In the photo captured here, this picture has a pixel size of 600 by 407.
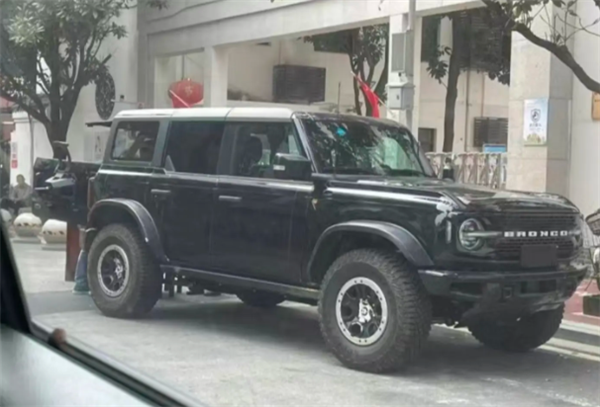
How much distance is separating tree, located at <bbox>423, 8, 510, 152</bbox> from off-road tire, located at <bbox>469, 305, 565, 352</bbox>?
113 inches

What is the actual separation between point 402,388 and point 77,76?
3346mm

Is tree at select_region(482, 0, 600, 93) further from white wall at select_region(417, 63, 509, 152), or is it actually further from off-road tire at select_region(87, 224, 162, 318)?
off-road tire at select_region(87, 224, 162, 318)

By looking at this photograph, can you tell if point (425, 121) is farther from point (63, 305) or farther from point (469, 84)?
point (63, 305)

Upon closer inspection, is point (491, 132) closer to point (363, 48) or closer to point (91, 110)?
point (363, 48)

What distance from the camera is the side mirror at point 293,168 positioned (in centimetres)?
639

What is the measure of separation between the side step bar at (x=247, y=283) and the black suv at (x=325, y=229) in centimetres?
1

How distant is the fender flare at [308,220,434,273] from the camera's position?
18.8 feet

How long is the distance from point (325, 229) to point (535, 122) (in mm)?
5071

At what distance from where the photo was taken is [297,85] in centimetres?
739

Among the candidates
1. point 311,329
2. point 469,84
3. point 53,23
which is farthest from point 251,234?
point 469,84

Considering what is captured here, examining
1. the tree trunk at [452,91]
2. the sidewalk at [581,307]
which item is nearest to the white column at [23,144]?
the sidewalk at [581,307]

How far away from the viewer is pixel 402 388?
18.4 feet

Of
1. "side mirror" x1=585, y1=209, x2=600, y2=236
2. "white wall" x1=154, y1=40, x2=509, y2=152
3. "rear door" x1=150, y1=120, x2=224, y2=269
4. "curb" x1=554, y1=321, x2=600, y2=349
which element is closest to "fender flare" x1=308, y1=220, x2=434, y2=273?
"rear door" x1=150, y1=120, x2=224, y2=269

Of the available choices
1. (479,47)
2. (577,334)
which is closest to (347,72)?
(479,47)
